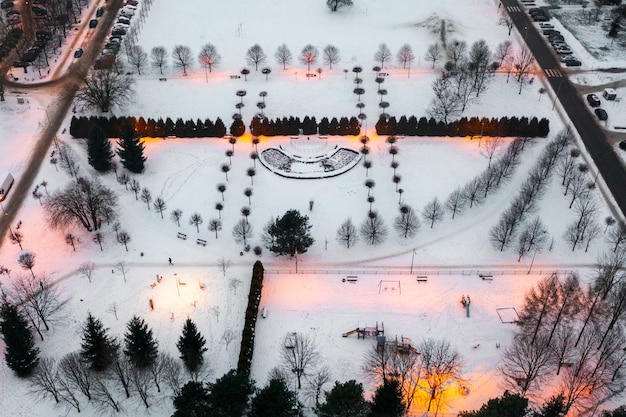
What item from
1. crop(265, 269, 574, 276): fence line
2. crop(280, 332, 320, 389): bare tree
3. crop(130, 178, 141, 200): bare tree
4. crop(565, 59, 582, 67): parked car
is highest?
crop(565, 59, 582, 67): parked car

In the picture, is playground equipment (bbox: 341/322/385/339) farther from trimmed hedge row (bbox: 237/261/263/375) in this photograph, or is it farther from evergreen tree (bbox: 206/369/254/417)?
evergreen tree (bbox: 206/369/254/417)

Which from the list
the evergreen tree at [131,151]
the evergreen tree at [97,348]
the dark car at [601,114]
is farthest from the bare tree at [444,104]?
the evergreen tree at [97,348]

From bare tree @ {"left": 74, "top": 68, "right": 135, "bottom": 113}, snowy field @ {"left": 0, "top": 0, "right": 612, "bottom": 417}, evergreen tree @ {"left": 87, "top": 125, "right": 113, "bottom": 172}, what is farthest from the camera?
bare tree @ {"left": 74, "top": 68, "right": 135, "bottom": 113}

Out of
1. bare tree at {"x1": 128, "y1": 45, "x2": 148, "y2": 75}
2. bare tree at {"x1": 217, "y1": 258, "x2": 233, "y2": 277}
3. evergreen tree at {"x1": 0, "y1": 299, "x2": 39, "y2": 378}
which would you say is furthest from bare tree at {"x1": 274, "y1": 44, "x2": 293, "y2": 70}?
evergreen tree at {"x1": 0, "y1": 299, "x2": 39, "y2": 378}

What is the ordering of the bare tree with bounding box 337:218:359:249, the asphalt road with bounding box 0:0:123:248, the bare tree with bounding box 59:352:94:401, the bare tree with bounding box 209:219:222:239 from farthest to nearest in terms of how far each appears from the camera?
the asphalt road with bounding box 0:0:123:248 < the bare tree with bounding box 209:219:222:239 < the bare tree with bounding box 337:218:359:249 < the bare tree with bounding box 59:352:94:401

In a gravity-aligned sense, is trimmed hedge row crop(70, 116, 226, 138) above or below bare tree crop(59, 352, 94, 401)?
above

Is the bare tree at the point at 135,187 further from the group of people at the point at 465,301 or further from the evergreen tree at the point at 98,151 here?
the group of people at the point at 465,301

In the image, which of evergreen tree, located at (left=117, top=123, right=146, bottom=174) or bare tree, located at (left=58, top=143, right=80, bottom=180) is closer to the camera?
evergreen tree, located at (left=117, top=123, right=146, bottom=174)
